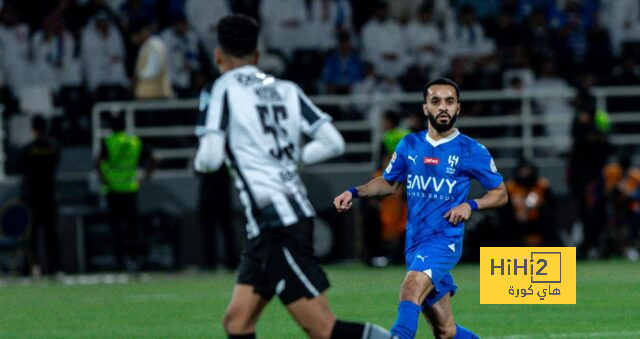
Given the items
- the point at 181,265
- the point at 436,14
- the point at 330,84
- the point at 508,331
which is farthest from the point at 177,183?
the point at 508,331

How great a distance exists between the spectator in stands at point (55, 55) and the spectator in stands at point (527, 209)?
655 centimetres

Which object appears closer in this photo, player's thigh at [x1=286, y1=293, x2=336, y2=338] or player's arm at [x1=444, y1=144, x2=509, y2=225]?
player's thigh at [x1=286, y1=293, x2=336, y2=338]

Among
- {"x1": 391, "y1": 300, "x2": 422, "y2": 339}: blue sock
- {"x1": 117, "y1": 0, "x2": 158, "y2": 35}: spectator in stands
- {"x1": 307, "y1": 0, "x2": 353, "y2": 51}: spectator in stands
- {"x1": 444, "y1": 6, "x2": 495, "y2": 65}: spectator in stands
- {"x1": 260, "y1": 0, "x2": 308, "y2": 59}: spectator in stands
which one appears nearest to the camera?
{"x1": 391, "y1": 300, "x2": 422, "y2": 339}: blue sock

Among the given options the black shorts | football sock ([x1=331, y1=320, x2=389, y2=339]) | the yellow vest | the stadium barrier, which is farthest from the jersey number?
the stadium barrier

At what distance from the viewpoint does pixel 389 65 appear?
80.1 ft

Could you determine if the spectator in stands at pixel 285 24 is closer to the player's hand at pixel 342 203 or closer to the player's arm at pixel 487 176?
the player's arm at pixel 487 176

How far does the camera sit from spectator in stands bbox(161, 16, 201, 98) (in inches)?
912

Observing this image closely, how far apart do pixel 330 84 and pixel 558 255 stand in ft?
35.4

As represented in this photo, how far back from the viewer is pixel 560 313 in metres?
13.9

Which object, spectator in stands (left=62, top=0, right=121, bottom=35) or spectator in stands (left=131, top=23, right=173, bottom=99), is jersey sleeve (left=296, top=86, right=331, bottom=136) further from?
spectator in stands (left=62, top=0, right=121, bottom=35)

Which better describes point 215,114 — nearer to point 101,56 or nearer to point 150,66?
point 150,66

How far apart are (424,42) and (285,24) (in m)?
2.19

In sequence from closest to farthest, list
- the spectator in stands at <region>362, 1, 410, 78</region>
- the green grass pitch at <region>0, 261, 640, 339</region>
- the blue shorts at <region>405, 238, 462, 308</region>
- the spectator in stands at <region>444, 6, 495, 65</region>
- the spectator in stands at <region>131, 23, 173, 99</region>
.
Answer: the blue shorts at <region>405, 238, 462, 308</region>, the green grass pitch at <region>0, 261, 640, 339</region>, the spectator in stands at <region>131, 23, 173, 99</region>, the spectator in stands at <region>362, 1, 410, 78</region>, the spectator in stands at <region>444, 6, 495, 65</region>

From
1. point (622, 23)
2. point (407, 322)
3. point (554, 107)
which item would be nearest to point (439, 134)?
point (407, 322)
